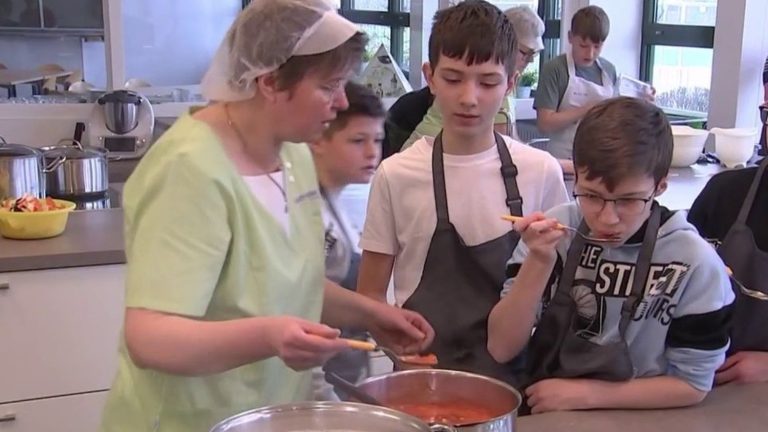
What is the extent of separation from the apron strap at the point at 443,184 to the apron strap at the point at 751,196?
0.34 meters

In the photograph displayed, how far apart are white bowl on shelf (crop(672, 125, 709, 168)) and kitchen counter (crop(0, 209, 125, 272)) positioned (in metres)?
1.81

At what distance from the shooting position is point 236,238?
99 centimetres

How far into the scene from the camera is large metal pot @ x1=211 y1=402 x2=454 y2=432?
0.88 metres

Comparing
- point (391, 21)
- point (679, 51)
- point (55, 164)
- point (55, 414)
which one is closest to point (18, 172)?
point (55, 164)

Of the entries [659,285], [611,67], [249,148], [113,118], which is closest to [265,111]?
[249,148]

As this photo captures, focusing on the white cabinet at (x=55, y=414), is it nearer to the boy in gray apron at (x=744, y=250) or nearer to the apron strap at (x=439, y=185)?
the apron strap at (x=439, y=185)

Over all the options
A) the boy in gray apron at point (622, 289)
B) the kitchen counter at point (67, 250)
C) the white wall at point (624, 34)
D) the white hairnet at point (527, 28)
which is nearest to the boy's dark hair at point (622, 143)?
the boy in gray apron at point (622, 289)

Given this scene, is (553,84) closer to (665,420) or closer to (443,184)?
(443,184)

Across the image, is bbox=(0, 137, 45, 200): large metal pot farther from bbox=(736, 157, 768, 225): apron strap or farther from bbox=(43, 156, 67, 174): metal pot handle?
bbox=(736, 157, 768, 225): apron strap

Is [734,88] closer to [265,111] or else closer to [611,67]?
[611,67]

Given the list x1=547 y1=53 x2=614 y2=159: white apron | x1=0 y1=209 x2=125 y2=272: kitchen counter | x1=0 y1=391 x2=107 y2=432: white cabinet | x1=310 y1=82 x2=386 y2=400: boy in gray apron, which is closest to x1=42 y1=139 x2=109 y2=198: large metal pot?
x1=0 y1=209 x2=125 y2=272: kitchen counter

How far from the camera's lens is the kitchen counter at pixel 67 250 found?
1958mm

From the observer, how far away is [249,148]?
1.05 meters

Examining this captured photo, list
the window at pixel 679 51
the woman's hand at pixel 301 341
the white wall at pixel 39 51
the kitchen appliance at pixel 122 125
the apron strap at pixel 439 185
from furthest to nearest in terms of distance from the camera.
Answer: the white wall at pixel 39 51 < the window at pixel 679 51 < the kitchen appliance at pixel 122 125 < the apron strap at pixel 439 185 < the woman's hand at pixel 301 341
